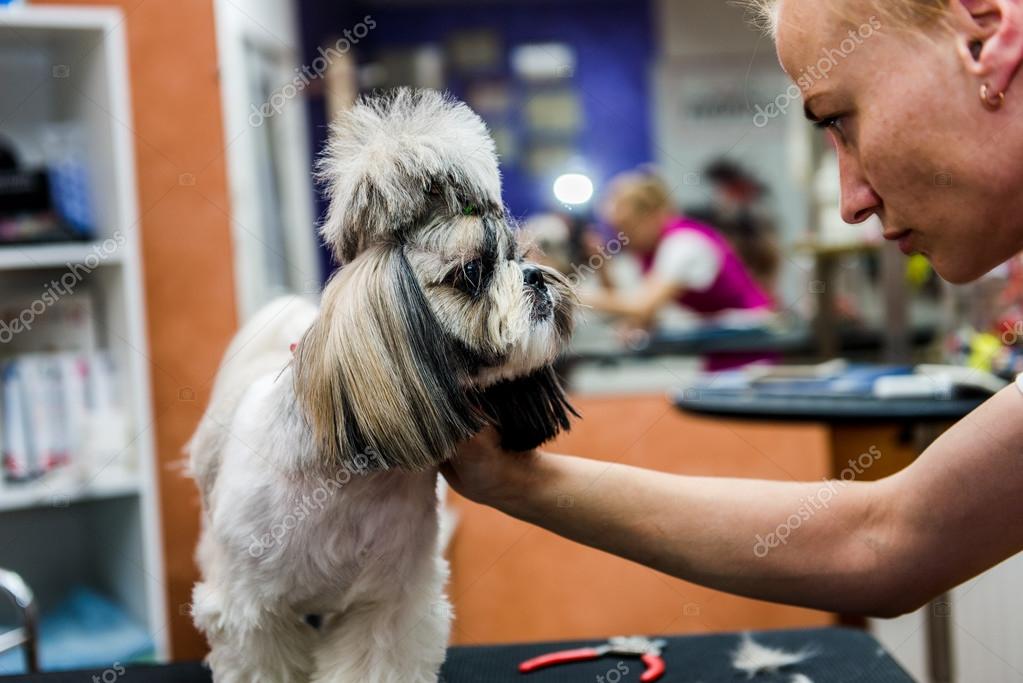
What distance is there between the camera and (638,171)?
713cm

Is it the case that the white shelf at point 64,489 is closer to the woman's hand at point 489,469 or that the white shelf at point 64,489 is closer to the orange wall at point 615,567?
the orange wall at point 615,567

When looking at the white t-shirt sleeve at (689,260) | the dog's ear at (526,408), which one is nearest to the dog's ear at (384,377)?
the dog's ear at (526,408)

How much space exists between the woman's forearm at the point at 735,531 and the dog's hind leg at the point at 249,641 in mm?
332

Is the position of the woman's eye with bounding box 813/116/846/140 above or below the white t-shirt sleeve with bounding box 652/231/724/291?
above

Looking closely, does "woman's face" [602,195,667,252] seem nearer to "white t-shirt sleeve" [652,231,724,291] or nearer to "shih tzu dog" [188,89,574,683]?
"white t-shirt sleeve" [652,231,724,291]

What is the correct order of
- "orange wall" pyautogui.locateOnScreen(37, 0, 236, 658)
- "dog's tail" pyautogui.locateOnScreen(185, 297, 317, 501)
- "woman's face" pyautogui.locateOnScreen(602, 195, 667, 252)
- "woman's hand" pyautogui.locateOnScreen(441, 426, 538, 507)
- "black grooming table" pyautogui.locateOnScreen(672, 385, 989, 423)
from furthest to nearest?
"woman's face" pyautogui.locateOnScreen(602, 195, 667, 252) < "orange wall" pyautogui.locateOnScreen(37, 0, 236, 658) < "black grooming table" pyautogui.locateOnScreen(672, 385, 989, 423) < "dog's tail" pyautogui.locateOnScreen(185, 297, 317, 501) < "woman's hand" pyautogui.locateOnScreen(441, 426, 538, 507)

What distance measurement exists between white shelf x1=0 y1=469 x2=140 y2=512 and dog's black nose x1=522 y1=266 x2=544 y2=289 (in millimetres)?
1692

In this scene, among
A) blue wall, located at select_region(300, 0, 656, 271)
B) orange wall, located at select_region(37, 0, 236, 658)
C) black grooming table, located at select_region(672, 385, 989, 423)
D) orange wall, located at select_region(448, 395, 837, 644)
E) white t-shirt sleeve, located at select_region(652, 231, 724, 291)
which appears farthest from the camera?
blue wall, located at select_region(300, 0, 656, 271)

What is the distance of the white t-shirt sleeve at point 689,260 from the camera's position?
4168 millimetres

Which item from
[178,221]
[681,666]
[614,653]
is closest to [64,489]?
[178,221]

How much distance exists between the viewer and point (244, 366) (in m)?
1.56

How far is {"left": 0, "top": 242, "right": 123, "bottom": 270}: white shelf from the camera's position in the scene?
2418mm

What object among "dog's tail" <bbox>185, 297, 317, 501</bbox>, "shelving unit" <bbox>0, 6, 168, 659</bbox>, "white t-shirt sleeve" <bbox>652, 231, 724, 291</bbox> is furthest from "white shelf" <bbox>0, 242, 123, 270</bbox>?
"white t-shirt sleeve" <bbox>652, 231, 724, 291</bbox>

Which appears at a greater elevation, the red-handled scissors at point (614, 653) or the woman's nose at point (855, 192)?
the woman's nose at point (855, 192)
